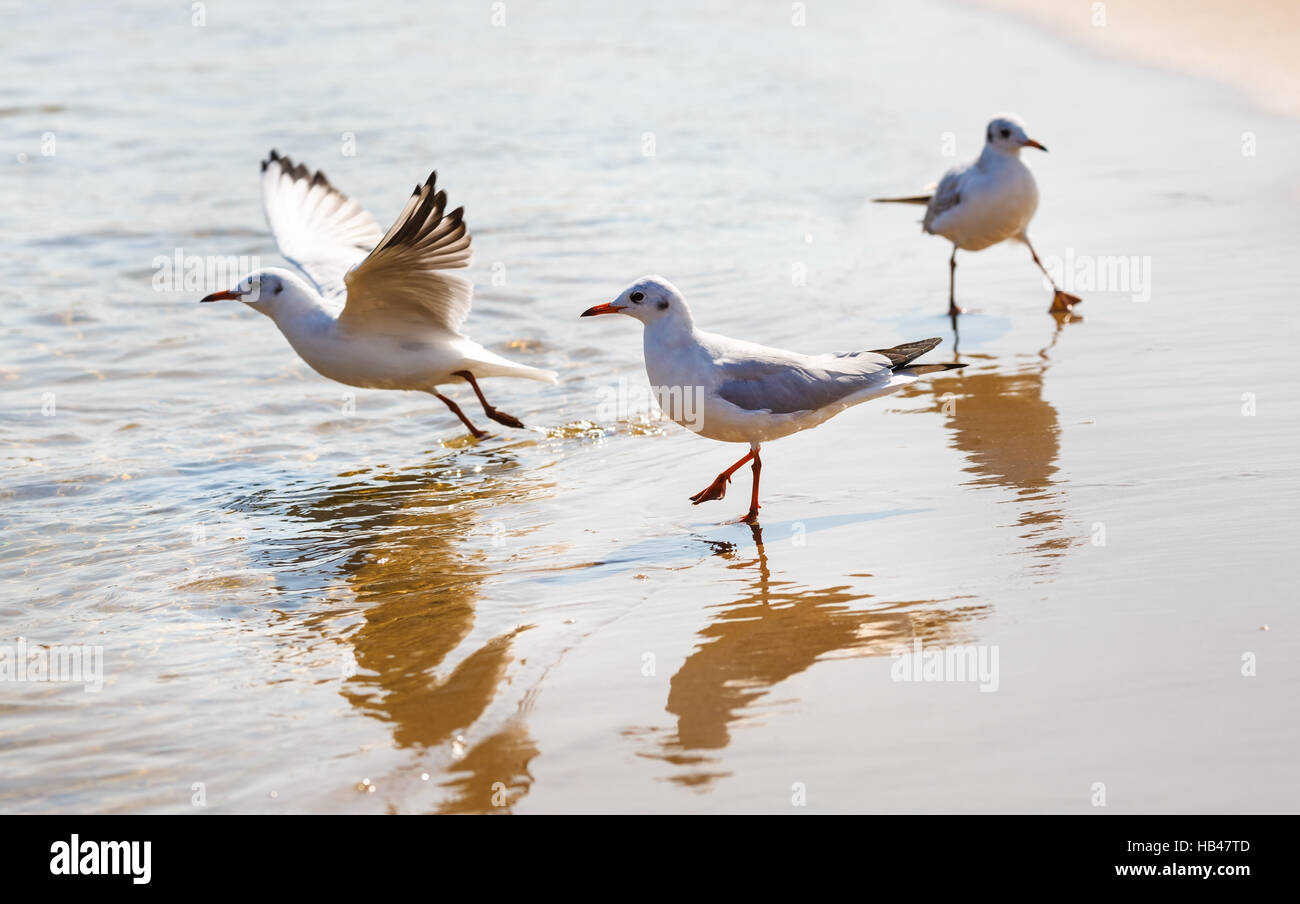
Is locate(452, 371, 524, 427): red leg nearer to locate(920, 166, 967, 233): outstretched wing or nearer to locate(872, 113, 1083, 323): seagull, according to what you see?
locate(872, 113, 1083, 323): seagull

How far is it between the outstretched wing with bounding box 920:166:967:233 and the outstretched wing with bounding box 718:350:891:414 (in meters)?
3.48

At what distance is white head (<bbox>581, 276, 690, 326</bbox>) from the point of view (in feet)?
18.7

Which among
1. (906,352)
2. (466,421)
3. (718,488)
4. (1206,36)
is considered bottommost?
(718,488)

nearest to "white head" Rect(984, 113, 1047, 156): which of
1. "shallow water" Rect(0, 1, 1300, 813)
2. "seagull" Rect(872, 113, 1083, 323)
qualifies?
"seagull" Rect(872, 113, 1083, 323)

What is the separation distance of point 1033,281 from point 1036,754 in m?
6.15

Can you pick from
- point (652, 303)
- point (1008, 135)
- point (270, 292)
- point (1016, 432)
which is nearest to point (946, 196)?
point (1008, 135)

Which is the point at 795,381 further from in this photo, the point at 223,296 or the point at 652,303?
the point at 223,296

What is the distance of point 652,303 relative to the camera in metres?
5.71

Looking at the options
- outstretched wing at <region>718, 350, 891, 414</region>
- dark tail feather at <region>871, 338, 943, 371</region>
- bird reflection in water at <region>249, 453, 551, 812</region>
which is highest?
dark tail feather at <region>871, 338, 943, 371</region>

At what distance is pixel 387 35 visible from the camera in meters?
21.0

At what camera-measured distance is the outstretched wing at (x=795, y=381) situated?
5.61 metres

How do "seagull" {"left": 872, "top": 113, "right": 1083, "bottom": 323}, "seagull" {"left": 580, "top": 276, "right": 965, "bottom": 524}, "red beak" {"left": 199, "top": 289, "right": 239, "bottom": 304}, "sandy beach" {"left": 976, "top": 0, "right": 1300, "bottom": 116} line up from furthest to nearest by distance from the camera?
"sandy beach" {"left": 976, "top": 0, "right": 1300, "bottom": 116}
"seagull" {"left": 872, "top": 113, "right": 1083, "bottom": 323}
"red beak" {"left": 199, "top": 289, "right": 239, "bottom": 304}
"seagull" {"left": 580, "top": 276, "right": 965, "bottom": 524}

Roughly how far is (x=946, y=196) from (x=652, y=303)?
4.02 metres
